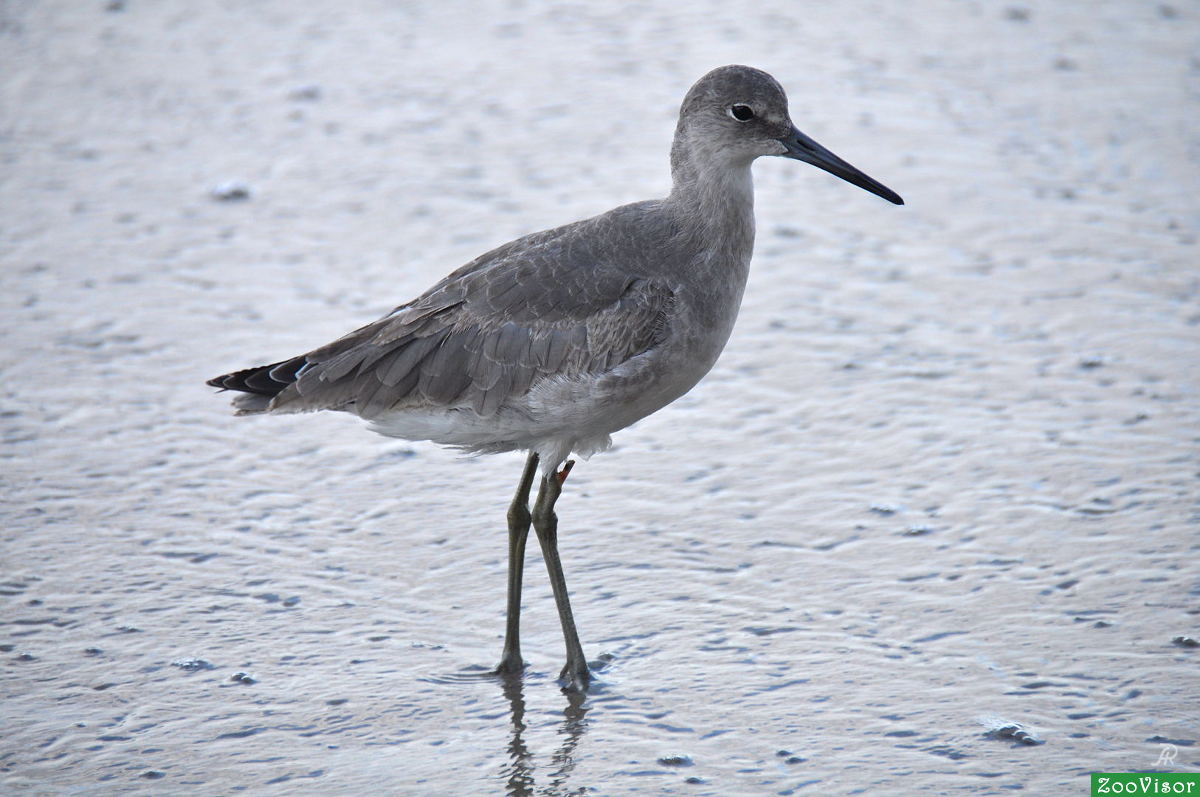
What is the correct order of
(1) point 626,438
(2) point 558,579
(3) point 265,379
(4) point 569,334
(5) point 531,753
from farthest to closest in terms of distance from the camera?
(1) point 626,438 → (3) point 265,379 → (2) point 558,579 → (4) point 569,334 → (5) point 531,753

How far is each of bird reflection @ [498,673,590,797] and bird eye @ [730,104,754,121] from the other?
203 centimetres

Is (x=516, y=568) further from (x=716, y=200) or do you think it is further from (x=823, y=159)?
(x=823, y=159)

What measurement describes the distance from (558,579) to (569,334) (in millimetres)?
834

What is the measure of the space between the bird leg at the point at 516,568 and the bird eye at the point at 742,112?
1359mm

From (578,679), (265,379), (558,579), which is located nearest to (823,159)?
(558,579)

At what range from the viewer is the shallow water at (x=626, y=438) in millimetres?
4508

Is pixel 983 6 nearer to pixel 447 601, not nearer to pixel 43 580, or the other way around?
pixel 447 601

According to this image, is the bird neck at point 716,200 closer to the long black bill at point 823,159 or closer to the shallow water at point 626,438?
the long black bill at point 823,159

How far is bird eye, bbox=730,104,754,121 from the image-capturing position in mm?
4949

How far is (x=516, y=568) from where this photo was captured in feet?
16.3

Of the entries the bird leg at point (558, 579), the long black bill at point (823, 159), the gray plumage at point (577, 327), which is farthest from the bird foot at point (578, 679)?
the long black bill at point (823, 159)

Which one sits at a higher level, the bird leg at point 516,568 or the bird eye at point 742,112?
the bird eye at point 742,112

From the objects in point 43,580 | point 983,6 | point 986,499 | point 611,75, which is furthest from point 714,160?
point 983,6

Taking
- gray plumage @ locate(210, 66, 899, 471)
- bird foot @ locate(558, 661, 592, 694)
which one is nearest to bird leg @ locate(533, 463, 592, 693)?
bird foot @ locate(558, 661, 592, 694)
